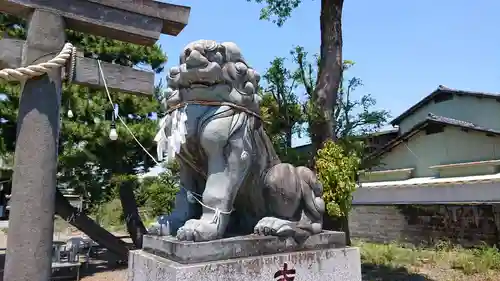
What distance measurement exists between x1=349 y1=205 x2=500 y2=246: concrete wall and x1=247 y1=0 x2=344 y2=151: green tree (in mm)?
4623

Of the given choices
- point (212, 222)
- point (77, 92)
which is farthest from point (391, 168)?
point (212, 222)

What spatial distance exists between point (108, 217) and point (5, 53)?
12.7 meters

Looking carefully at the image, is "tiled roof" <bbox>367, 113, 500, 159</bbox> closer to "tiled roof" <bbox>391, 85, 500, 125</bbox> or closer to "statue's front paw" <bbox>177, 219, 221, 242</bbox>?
"tiled roof" <bbox>391, 85, 500, 125</bbox>

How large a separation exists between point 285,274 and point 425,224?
8.69 metres

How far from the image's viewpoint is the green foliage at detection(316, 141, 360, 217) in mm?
5480

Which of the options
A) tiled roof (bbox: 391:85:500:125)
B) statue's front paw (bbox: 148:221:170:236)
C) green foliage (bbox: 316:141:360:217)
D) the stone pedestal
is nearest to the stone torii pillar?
the stone pedestal

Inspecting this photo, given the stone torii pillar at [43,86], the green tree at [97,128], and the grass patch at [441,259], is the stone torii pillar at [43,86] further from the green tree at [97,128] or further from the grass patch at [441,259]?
the grass patch at [441,259]

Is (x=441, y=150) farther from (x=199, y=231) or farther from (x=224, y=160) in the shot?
(x=199, y=231)

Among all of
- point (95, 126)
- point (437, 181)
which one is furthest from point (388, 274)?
point (95, 126)

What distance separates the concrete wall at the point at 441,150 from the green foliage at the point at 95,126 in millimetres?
5401

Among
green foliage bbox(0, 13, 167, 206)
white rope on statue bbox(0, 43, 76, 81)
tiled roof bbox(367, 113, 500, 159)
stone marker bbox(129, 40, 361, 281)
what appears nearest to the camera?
stone marker bbox(129, 40, 361, 281)

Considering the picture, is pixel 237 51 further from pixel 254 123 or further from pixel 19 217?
pixel 19 217

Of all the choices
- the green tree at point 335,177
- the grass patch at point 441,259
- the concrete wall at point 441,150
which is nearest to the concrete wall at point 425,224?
the grass patch at point 441,259

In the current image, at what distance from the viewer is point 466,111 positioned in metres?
13.3
